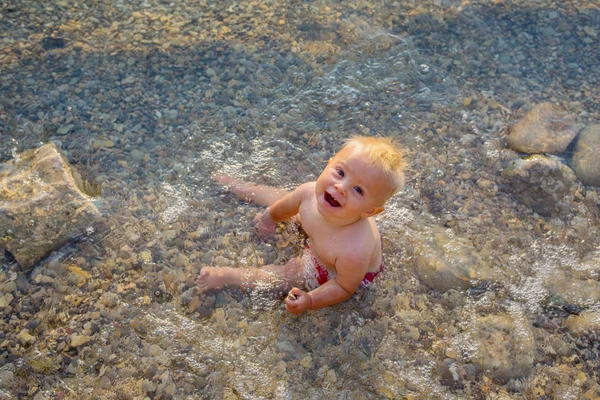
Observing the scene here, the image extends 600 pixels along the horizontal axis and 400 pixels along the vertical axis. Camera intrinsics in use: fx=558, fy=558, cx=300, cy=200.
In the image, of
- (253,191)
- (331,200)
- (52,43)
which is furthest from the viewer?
(52,43)

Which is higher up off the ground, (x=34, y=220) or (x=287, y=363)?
(x=34, y=220)

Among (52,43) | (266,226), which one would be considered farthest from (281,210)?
(52,43)

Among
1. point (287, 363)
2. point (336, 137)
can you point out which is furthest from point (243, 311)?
point (336, 137)

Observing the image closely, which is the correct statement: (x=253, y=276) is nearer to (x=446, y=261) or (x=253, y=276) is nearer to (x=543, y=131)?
(x=446, y=261)

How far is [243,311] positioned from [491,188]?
1.78 meters

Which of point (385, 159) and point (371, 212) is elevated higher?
point (385, 159)

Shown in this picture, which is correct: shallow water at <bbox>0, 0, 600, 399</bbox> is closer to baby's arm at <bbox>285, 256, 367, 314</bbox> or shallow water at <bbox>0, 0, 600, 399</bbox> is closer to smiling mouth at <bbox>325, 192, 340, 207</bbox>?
baby's arm at <bbox>285, 256, 367, 314</bbox>

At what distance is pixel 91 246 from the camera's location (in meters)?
3.02

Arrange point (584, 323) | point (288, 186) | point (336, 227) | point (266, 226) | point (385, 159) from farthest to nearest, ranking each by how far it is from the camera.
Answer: point (288, 186) < point (266, 226) < point (584, 323) < point (336, 227) < point (385, 159)

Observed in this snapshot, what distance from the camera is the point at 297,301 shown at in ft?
8.91

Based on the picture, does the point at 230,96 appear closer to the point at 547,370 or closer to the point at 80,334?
the point at 80,334

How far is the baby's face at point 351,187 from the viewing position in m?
2.62

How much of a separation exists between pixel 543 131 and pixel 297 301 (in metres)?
2.18

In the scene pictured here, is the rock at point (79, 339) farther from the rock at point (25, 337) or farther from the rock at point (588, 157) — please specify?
the rock at point (588, 157)
